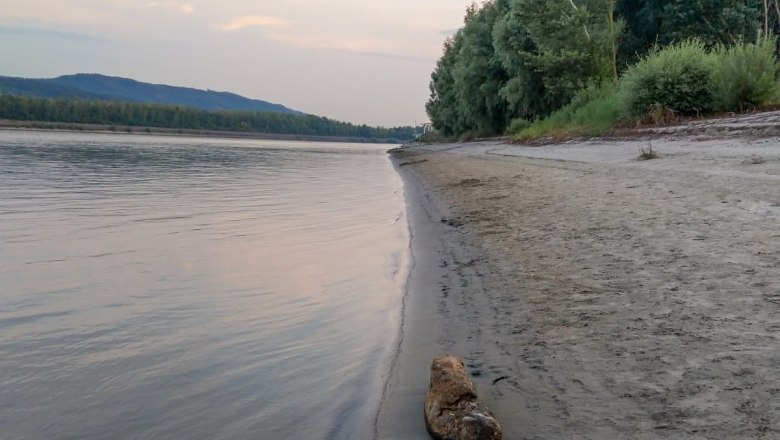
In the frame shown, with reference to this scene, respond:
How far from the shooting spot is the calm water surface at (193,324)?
2.74 meters

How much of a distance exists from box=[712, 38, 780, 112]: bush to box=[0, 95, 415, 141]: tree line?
117732mm

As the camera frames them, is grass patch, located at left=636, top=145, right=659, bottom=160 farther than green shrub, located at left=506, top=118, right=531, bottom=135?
No

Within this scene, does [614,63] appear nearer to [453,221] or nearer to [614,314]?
[453,221]

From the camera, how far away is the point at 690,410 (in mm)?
2188

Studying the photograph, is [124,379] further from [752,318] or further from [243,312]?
[752,318]

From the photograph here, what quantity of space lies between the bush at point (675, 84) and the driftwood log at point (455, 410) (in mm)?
15258

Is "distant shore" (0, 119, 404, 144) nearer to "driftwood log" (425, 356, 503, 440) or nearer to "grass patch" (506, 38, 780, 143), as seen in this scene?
"grass patch" (506, 38, 780, 143)

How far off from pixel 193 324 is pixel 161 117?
139 metres

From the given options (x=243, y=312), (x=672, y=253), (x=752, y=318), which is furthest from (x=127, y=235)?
(x=752, y=318)

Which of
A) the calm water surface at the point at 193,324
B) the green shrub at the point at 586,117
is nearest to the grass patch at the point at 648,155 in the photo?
the calm water surface at the point at 193,324

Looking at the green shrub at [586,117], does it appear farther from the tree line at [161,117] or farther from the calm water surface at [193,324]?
the tree line at [161,117]

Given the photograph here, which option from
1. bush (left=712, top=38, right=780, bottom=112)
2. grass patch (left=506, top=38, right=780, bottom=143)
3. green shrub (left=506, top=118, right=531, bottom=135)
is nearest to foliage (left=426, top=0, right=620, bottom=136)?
green shrub (left=506, top=118, right=531, bottom=135)

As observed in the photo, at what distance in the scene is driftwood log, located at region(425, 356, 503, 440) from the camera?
7.08 feet

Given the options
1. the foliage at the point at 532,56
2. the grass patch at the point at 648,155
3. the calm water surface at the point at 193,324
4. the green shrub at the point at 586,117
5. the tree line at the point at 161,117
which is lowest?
the calm water surface at the point at 193,324
